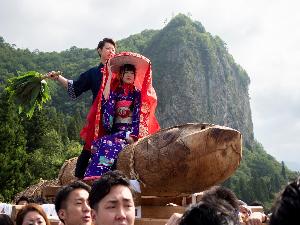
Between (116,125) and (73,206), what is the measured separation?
5.41 feet

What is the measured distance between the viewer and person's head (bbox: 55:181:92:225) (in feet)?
12.7

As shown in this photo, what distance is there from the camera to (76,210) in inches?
153

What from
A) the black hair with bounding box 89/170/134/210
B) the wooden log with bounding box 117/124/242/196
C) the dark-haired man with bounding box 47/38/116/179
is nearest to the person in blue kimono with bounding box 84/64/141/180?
the wooden log with bounding box 117/124/242/196

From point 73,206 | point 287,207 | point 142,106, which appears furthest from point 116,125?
point 287,207

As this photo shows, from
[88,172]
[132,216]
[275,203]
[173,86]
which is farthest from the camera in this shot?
[173,86]

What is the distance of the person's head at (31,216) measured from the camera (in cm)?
392

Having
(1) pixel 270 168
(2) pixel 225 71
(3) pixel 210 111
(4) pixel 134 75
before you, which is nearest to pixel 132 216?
(4) pixel 134 75

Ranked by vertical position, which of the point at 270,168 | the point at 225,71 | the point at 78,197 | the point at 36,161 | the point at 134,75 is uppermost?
the point at 225,71

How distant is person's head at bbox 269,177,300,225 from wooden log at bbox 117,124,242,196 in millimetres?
2903

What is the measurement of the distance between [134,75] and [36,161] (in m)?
24.6

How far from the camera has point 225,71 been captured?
381 ft

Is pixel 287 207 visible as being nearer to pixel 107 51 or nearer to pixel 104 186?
pixel 104 186

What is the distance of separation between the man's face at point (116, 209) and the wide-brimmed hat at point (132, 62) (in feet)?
8.61

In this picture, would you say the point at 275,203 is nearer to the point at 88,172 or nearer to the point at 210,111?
the point at 88,172
